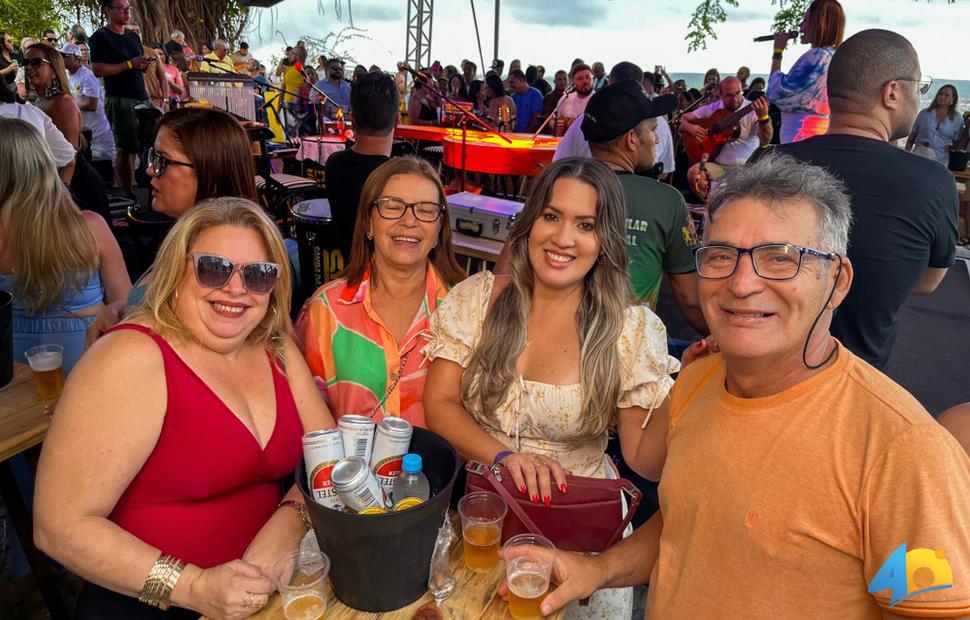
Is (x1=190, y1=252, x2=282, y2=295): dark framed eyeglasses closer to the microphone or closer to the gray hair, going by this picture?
the gray hair

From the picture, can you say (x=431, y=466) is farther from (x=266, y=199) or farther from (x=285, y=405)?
(x=266, y=199)

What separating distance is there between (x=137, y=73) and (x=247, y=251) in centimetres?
825

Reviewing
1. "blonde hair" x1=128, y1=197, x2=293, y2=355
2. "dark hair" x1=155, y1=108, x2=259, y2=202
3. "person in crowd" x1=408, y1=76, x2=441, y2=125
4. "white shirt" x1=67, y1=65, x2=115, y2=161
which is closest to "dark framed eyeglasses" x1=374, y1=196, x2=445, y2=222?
"blonde hair" x1=128, y1=197, x2=293, y2=355

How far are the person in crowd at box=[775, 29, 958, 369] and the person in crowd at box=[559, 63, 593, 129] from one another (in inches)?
264

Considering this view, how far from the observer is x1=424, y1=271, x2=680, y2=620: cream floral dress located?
191 cm

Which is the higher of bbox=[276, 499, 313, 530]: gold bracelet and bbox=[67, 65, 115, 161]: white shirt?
bbox=[67, 65, 115, 161]: white shirt

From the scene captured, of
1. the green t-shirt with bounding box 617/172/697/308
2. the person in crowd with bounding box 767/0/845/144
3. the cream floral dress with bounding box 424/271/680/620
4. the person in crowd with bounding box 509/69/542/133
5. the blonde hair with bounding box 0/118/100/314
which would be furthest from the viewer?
the person in crowd with bounding box 509/69/542/133

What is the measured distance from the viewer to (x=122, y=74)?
8.07 meters

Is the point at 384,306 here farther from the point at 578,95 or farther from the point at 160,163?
the point at 578,95

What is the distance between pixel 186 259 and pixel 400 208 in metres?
0.84

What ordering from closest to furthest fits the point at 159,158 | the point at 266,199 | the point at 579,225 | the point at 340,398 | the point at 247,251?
the point at 247,251
the point at 579,225
the point at 340,398
the point at 159,158
the point at 266,199

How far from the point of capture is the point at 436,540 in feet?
4.36

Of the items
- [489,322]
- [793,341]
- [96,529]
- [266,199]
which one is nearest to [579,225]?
[489,322]

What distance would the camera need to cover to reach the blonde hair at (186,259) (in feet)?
5.41
